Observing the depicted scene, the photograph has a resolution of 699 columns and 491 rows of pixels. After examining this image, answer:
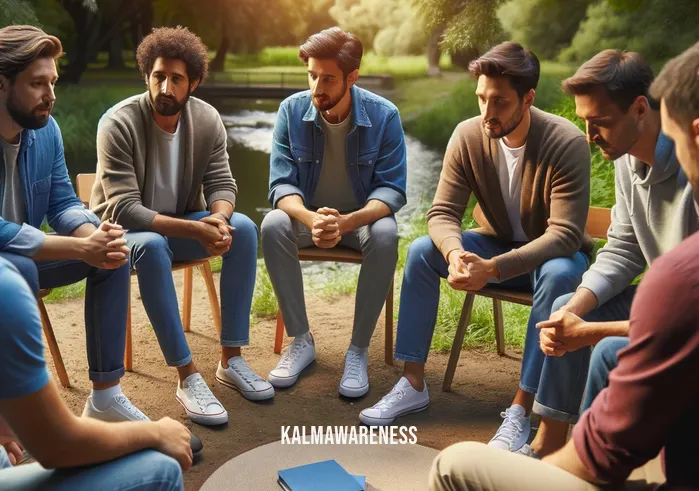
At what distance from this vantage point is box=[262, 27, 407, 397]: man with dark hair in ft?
11.6

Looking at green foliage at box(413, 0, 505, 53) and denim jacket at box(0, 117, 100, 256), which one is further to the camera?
green foliage at box(413, 0, 505, 53)

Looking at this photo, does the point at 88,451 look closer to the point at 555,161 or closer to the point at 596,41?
the point at 555,161

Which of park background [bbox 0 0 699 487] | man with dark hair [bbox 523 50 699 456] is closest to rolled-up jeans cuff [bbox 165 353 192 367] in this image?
man with dark hair [bbox 523 50 699 456]

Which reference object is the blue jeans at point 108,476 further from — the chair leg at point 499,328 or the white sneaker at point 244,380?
the chair leg at point 499,328

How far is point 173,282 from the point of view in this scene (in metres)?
3.43

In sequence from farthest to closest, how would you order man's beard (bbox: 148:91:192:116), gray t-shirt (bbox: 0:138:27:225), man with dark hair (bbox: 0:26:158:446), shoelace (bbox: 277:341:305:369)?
1. shoelace (bbox: 277:341:305:369)
2. man's beard (bbox: 148:91:192:116)
3. gray t-shirt (bbox: 0:138:27:225)
4. man with dark hair (bbox: 0:26:158:446)

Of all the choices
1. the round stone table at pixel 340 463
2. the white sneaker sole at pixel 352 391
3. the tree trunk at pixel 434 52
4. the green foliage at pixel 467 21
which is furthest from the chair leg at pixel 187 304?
the green foliage at pixel 467 21

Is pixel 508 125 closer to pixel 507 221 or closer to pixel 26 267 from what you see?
pixel 507 221

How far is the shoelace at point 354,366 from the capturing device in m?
3.54

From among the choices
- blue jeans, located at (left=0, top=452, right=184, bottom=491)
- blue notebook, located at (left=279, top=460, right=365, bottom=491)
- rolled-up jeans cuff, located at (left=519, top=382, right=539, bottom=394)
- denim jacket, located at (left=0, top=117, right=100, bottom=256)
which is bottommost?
blue notebook, located at (left=279, top=460, right=365, bottom=491)

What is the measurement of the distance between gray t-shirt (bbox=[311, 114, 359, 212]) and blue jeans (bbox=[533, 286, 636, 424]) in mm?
1294

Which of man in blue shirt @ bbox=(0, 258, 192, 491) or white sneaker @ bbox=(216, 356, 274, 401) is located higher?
man in blue shirt @ bbox=(0, 258, 192, 491)

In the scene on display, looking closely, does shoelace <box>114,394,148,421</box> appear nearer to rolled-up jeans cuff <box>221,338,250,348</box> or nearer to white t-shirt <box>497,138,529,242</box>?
rolled-up jeans cuff <box>221,338,250,348</box>

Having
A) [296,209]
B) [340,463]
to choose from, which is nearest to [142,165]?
[296,209]
